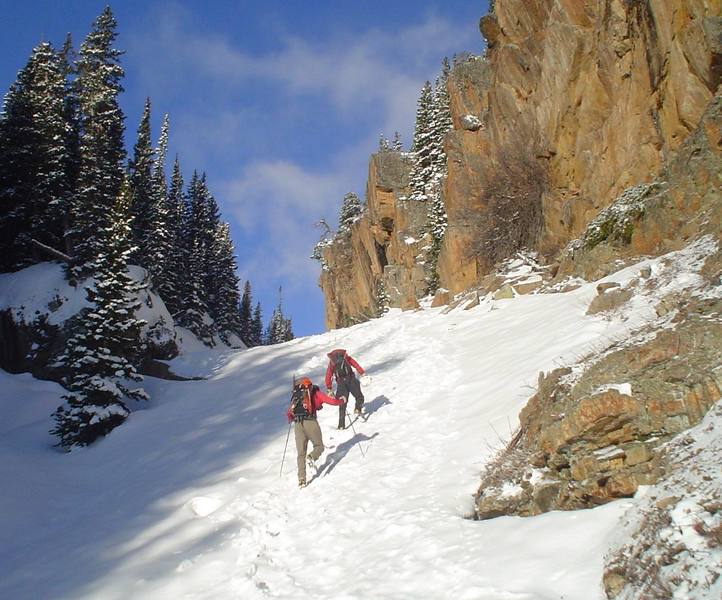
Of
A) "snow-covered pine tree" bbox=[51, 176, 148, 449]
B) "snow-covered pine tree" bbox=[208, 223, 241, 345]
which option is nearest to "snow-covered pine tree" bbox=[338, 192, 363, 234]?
"snow-covered pine tree" bbox=[208, 223, 241, 345]

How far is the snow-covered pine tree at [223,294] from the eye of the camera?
152 feet

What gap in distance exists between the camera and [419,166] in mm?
54656

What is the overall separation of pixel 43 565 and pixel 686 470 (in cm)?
900

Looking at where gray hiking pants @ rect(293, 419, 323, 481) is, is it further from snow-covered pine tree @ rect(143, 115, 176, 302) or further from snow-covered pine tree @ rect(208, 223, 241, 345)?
snow-covered pine tree @ rect(208, 223, 241, 345)

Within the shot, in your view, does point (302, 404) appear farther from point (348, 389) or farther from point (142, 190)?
point (142, 190)

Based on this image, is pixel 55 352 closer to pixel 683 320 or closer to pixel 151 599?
pixel 151 599

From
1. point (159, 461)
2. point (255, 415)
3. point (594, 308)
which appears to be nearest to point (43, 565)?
point (159, 461)

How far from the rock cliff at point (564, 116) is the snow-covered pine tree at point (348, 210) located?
111ft

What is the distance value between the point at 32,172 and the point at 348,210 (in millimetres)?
48681

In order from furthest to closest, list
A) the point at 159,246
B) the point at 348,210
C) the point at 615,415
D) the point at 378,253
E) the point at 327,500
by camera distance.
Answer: the point at 348,210 → the point at 378,253 → the point at 159,246 → the point at 327,500 → the point at 615,415

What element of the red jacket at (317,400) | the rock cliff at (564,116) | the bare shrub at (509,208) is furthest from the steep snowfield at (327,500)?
the bare shrub at (509,208)

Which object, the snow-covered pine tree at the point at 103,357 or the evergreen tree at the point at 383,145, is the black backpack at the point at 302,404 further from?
the evergreen tree at the point at 383,145

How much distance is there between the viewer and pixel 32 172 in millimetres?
28953

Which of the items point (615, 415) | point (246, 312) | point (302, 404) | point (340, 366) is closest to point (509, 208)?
point (340, 366)
